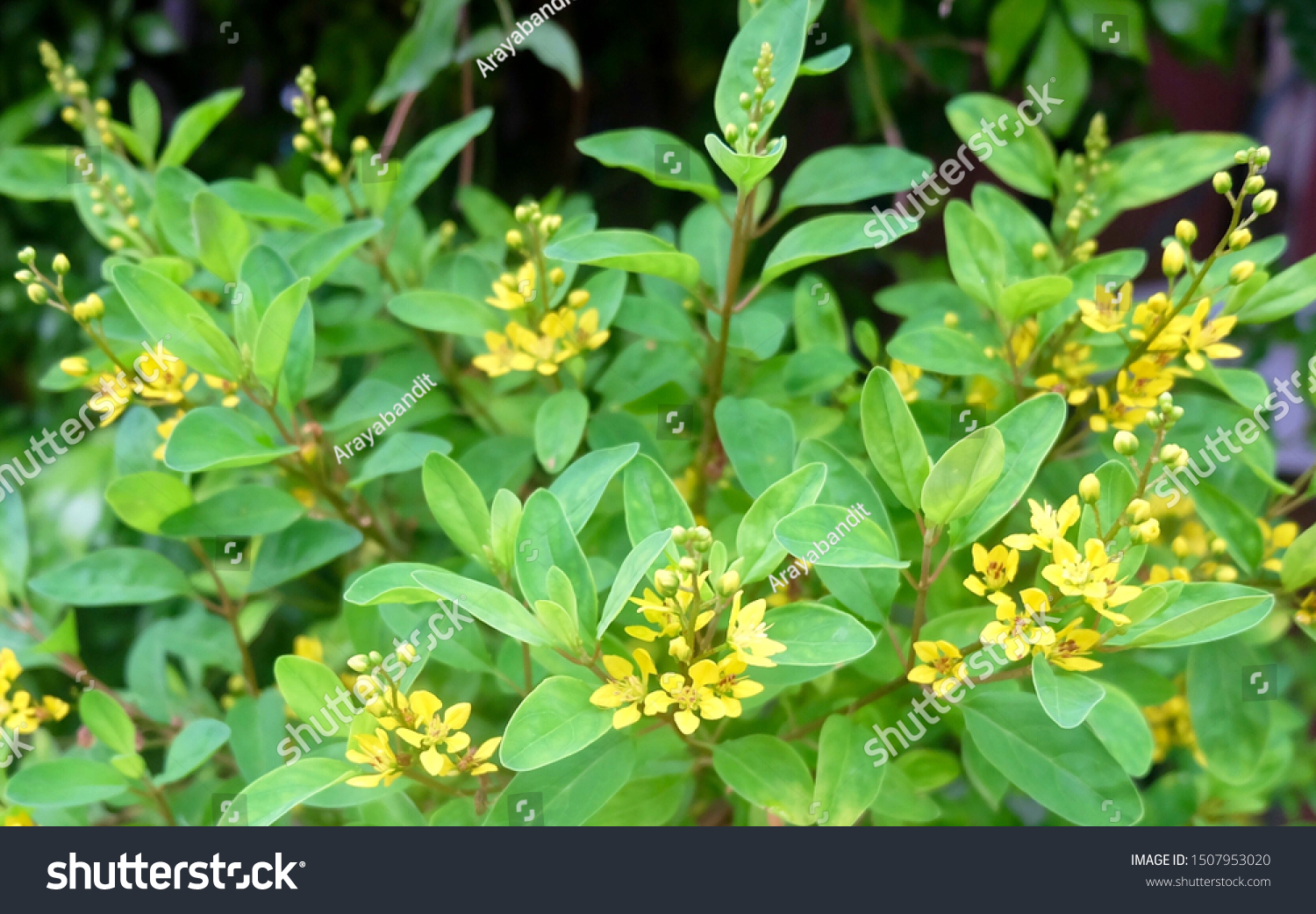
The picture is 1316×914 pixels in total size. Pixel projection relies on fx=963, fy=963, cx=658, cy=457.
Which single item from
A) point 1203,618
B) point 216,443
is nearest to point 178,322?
point 216,443

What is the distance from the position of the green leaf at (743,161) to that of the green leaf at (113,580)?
0.52 metres

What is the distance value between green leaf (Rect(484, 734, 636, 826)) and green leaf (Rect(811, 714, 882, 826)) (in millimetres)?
111

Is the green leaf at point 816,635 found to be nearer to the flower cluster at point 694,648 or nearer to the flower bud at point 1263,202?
the flower cluster at point 694,648

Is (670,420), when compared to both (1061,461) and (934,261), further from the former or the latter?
(934,261)

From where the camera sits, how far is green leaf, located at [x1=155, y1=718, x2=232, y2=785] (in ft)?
2.06

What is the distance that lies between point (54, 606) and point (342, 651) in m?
0.26

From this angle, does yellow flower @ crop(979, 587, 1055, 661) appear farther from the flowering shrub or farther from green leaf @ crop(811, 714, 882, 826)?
green leaf @ crop(811, 714, 882, 826)

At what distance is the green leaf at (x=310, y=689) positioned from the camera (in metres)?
0.57

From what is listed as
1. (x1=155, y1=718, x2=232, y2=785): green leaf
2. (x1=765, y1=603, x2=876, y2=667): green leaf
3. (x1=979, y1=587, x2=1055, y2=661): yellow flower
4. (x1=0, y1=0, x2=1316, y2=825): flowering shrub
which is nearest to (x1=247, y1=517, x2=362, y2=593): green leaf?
(x1=0, y1=0, x2=1316, y2=825): flowering shrub

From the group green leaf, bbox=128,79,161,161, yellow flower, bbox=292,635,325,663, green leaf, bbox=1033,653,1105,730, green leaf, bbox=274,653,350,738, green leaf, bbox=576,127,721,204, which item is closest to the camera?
green leaf, bbox=1033,653,1105,730

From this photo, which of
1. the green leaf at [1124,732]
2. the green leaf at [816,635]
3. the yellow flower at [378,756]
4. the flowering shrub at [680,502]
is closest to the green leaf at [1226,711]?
the flowering shrub at [680,502]

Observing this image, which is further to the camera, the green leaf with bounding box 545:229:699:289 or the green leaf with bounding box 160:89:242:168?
the green leaf with bounding box 160:89:242:168

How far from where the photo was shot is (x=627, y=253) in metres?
0.60
